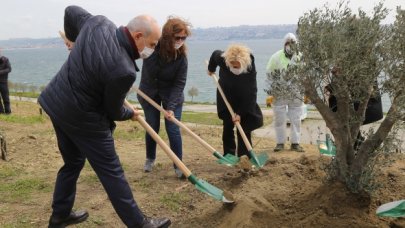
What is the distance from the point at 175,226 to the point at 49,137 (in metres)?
4.21

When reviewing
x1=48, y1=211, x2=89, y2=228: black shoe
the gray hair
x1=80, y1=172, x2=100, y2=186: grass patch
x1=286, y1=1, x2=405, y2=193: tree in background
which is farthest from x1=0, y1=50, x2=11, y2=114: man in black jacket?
x1=286, y1=1, x2=405, y2=193: tree in background

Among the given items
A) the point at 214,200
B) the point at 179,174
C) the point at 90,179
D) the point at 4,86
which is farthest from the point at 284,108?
the point at 4,86

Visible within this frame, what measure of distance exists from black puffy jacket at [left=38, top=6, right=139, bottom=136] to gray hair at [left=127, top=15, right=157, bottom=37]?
2.9 inches

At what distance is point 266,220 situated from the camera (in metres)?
3.63

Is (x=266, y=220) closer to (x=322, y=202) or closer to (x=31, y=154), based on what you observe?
(x=322, y=202)

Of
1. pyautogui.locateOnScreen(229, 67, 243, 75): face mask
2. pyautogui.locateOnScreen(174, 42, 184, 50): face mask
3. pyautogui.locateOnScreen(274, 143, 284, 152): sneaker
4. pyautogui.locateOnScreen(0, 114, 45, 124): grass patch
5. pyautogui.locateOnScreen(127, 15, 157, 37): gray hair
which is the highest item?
pyautogui.locateOnScreen(127, 15, 157, 37): gray hair

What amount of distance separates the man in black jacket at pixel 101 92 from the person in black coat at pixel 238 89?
2.09 meters

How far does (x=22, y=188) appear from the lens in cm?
503

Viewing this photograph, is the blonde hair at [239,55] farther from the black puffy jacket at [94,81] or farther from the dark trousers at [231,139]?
the black puffy jacket at [94,81]

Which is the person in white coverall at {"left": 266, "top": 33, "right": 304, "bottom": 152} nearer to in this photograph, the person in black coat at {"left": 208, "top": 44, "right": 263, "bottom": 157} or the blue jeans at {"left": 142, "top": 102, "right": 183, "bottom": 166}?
the person in black coat at {"left": 208, "top": 44, "right": 263, "bottom": 157}

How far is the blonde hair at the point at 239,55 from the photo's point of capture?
5.14 m

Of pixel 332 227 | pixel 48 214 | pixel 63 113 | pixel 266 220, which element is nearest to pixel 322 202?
pixel 332 227

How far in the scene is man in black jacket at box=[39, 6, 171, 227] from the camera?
2.98 m

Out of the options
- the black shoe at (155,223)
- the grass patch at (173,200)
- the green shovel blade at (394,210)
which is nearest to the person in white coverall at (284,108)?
the grass patch at (173,200)
